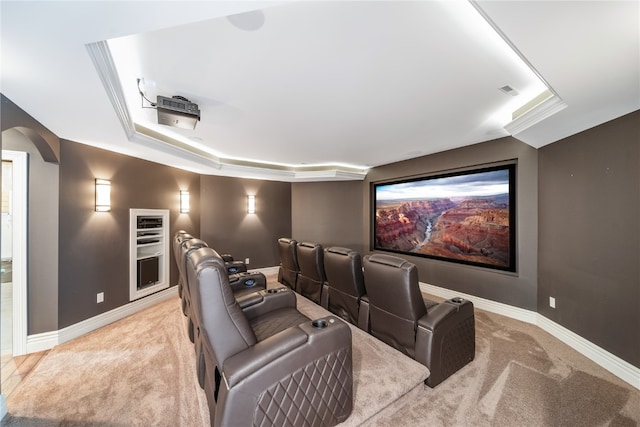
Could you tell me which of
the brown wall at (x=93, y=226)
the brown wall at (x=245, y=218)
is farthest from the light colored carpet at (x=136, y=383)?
the brown wall at (x=245, y=218)

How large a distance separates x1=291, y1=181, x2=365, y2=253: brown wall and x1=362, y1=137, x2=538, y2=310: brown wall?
5.50 feet

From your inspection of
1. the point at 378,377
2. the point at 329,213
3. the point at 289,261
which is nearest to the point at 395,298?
the point at 378,377

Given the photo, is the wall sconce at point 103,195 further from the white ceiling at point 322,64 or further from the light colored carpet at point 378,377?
the light colored carpet at point 378,377

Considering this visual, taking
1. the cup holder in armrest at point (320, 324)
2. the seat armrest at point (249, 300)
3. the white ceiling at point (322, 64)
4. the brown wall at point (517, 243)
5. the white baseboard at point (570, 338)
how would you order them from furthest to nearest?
the brown wall at point (517, 243)
the seat armrest at point (249, 300)
the white baseboard at point (570, 338)
the cup holder in armrest at point (320, 324)
the white ceiling at point (322, 64)

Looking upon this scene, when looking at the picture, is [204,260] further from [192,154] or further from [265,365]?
[192,154]

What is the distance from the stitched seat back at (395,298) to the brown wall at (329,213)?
334 centimetres

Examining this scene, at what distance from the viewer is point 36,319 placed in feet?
7.93

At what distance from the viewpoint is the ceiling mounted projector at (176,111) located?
6.67 feet

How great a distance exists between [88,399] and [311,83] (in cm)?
301

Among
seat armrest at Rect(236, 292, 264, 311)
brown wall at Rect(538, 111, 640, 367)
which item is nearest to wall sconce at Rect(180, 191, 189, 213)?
seat armrest at Rect(236, 292, 264, 311)

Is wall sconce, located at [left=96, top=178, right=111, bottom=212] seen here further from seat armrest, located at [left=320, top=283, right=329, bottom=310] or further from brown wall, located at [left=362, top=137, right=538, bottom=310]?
brown wall, located at [left=362, top=137, right=538, bottom=310]

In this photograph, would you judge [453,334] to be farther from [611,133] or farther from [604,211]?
[611,133]

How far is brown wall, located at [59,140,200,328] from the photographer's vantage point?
2.58m

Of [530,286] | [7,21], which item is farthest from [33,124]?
[530,286]
